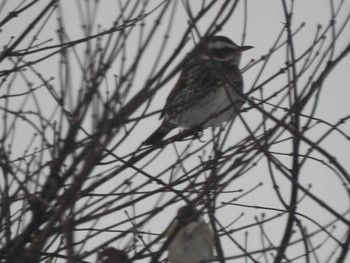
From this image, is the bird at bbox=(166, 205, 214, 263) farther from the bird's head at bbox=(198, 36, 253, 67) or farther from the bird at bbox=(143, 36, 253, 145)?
the bird's head at bbox=(198, 36, 253, 67)

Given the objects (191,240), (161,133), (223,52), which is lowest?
(191,240)

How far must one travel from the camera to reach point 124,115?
2631mm

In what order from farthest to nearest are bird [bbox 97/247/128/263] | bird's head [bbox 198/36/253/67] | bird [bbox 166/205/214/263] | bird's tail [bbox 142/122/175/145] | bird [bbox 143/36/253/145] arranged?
bird's head [bbox 198/36/253/67] → bird's tail [bbox 142/122/175/145] → bird [bbox 143/36/253/145] → bird [bbox 97/247/128/263] → bird [bbox 166/205/214/263]

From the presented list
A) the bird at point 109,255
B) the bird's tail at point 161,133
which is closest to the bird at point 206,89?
the bird's tail at point 161,133

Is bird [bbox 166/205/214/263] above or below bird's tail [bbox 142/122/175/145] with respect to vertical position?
below

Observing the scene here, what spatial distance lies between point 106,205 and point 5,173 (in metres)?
0.63

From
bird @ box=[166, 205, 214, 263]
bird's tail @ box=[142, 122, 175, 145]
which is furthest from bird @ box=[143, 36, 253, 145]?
bird @ box=[166, 205, 214, 263]

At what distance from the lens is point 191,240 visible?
8.84 ft

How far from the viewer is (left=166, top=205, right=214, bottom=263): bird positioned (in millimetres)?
2633

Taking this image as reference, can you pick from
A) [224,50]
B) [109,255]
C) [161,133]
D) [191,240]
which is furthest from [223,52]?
→ [191,240]

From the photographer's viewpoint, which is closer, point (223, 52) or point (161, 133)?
point (161, 133)

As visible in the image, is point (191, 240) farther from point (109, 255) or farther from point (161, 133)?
point (161, 133)

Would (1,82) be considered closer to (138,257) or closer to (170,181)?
(170,181)

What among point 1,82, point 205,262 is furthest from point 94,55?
point 1,82
